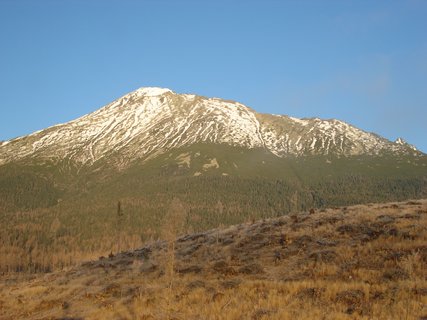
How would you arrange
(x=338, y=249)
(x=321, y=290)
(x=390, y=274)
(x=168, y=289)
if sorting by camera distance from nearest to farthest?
(x=321, y=290) → (x=390, y=274) → (x=168, y=289) → (x=338, y=249)

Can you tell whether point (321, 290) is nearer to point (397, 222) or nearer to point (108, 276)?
point (397, 222)

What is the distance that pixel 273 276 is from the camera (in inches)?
964

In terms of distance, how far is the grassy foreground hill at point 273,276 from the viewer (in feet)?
58.4

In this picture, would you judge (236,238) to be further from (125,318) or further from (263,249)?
(125,318)

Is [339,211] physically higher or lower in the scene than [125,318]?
higher

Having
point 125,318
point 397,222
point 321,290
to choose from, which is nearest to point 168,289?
point 125,318

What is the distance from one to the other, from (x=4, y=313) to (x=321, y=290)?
68.9 ft

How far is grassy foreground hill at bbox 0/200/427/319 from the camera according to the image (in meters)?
17.8

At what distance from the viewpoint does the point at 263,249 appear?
31.2 meters

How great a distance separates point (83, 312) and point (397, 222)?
22.8 meters

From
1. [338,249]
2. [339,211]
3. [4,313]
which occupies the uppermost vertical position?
[339,211]

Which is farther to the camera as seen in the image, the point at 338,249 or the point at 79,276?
the point at 79,276

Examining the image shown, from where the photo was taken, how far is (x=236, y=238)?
3688 cm

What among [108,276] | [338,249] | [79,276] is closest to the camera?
[338,249]
